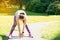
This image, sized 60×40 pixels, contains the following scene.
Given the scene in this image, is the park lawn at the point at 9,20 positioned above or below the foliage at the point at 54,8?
below

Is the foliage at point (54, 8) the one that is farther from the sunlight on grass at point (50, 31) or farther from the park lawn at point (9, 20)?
the sunlight on grass at point (50, 31)

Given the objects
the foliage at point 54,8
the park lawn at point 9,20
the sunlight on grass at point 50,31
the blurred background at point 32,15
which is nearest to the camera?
the sunlight on grass at point 50,31

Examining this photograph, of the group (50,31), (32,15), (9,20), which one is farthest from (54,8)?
(50,31)

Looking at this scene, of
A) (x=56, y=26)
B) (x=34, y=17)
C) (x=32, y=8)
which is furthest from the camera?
(x=32, y=8)

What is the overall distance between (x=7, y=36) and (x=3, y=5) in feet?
3.97

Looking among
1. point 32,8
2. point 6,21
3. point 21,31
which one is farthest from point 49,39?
point 32,8


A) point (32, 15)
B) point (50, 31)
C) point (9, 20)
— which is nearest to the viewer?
point (50, 31)

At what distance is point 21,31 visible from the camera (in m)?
6.28

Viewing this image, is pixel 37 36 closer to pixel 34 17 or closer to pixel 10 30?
pixel 10 30

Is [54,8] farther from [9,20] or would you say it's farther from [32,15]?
[9,20]

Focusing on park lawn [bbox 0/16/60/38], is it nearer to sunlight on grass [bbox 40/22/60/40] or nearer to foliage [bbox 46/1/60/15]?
sunlight on grass [bbox 40/22/60/40]

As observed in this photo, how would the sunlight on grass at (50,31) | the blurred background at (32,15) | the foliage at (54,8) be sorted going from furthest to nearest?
the foliage at (54,8) < the blurred background at (32,15) < the sunlight on grass at (50,31)

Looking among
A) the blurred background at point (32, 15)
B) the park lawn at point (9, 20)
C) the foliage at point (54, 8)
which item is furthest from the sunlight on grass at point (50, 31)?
the foliage at point (54, 8)

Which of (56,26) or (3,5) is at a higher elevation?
(3,5)
